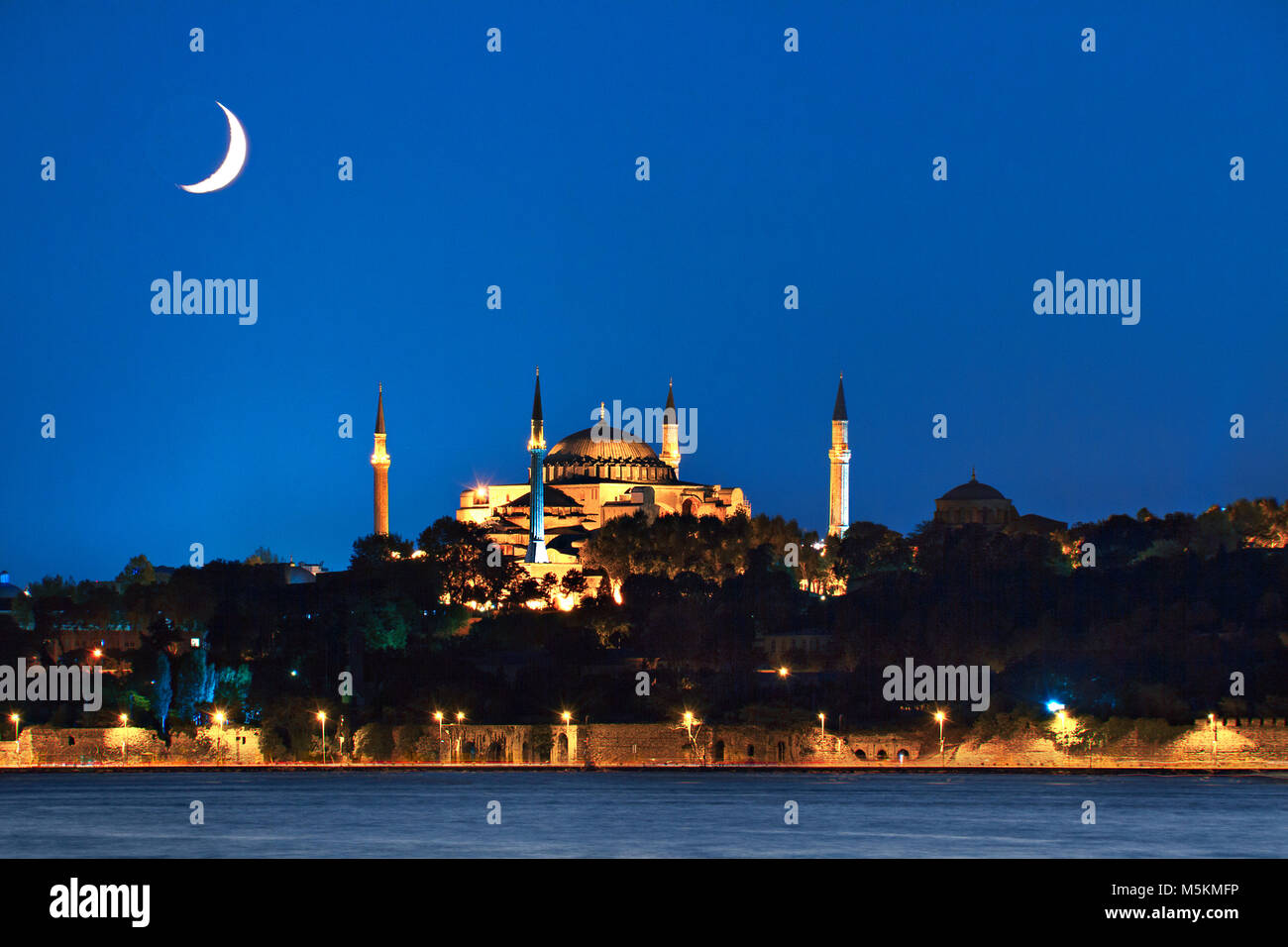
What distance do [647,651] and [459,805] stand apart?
18.8 meters

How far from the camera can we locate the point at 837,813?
6247 centimetres

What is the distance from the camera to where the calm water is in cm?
5562

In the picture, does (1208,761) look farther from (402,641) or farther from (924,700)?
→ (402,641)

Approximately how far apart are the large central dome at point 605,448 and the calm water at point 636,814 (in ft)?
165

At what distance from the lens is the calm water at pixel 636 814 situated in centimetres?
5562

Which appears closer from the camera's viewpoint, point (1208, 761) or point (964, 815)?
point (964, 815)

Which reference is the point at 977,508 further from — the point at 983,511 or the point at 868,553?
the point at 868,553

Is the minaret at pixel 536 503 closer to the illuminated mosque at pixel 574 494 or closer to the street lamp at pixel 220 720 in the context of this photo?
the illuminated mosque at pixel 574 494

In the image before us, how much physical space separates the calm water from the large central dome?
5024 centimetres

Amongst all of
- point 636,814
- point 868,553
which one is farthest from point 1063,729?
point 868,553
